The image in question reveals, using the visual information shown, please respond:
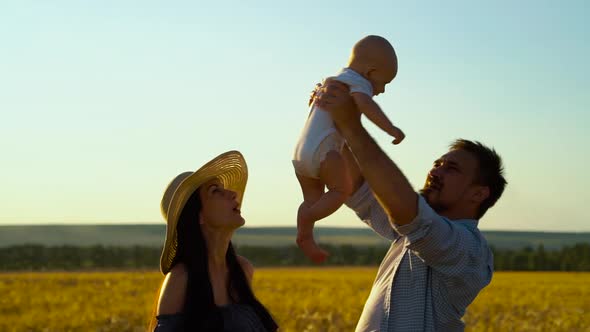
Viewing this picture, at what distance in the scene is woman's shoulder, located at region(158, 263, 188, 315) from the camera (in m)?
5.56

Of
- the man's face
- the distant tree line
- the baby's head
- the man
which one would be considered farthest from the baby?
the distant tree line

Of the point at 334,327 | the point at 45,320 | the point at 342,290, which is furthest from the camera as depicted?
the point at 342,290

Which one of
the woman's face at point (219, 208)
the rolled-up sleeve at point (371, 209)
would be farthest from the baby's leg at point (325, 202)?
the woman's face at point (219, 208)

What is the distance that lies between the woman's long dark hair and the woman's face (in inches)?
1.7

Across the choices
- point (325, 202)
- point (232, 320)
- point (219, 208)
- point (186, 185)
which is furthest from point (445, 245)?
point (186, 185)

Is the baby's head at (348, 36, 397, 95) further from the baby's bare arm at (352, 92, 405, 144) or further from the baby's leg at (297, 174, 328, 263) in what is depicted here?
the baby's leg at (297, 174, 328, 263)

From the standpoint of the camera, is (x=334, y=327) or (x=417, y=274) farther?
(x=334, y=327)

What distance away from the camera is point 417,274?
16.8 ft

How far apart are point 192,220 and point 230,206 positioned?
23cm

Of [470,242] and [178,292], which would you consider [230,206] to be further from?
[470,242]

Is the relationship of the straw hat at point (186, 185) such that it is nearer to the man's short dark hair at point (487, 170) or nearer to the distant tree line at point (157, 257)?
the man's short dark hair at point (487, 170)

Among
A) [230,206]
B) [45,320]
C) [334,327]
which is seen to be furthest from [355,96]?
[45,320]

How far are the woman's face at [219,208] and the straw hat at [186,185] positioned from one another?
2.8 inches

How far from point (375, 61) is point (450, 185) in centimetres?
79
